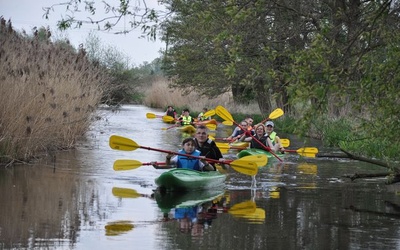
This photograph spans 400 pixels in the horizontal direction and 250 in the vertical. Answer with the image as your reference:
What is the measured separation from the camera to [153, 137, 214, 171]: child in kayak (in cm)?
1466

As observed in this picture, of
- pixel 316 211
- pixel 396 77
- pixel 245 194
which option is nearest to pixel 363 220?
pixel 316 211

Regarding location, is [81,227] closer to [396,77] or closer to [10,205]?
[10,205]

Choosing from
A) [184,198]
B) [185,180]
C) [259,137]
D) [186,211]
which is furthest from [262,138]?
[186,211]

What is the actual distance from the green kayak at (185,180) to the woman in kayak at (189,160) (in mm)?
262

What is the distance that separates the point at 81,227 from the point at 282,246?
7.80 ft

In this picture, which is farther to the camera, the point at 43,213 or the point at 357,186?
the point at 357,186

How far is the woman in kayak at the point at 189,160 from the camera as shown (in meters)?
14.7

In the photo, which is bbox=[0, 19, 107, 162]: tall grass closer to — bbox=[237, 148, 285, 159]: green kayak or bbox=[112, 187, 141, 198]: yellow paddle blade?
bbox=[112, 187, 141, 198]: yellow paddle blade

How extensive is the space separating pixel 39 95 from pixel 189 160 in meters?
3.60

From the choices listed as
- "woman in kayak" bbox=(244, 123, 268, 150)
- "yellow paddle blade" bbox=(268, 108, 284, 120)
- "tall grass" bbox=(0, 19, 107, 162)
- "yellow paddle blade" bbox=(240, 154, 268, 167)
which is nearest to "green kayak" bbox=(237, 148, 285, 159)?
"woman in kayak" bbox=(244, 123, 268, 150)

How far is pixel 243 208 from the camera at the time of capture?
12273 millimetres

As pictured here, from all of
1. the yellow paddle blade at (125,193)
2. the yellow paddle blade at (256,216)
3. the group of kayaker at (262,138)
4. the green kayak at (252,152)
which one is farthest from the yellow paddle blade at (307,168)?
the yellow paddle blade at (256,216)

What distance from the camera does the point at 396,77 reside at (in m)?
10.1

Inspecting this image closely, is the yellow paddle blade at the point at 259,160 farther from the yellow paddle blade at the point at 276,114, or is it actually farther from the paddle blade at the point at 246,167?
the yellow paddle blade at the point at 276,114
